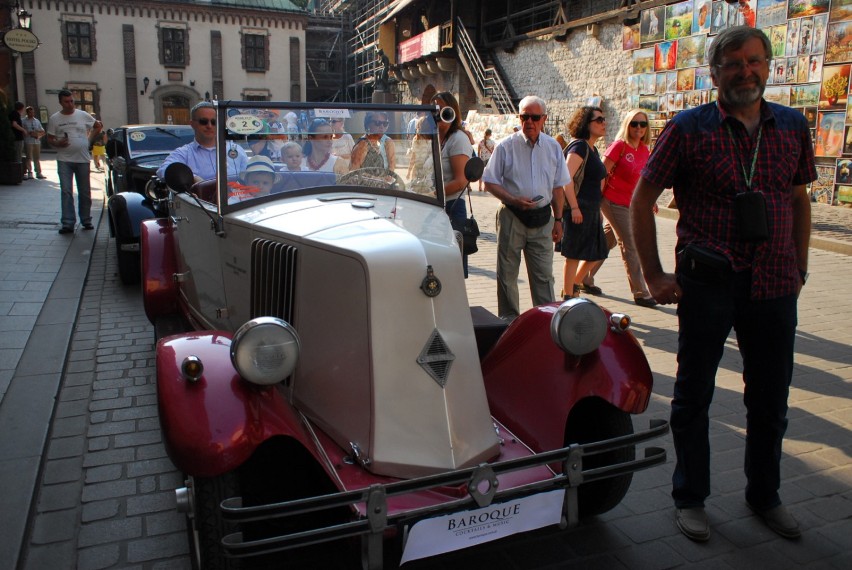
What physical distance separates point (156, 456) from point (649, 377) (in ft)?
8.41

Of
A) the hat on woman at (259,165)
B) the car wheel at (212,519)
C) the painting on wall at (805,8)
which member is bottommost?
the car wheel at (212,519)

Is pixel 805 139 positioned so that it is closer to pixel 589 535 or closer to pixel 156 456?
pixel 589 535

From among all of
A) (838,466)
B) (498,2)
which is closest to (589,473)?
(838,466)

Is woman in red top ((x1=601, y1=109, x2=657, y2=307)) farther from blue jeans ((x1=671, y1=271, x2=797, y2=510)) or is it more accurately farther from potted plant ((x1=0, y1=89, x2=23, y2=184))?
potted plant ((x1=0, y1=89, x2=23, y2=184))

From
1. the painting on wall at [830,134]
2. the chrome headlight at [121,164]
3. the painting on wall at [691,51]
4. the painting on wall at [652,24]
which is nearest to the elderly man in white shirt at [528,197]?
the chrome headlight at [121,164]

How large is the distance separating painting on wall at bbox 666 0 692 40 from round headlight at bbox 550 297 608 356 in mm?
16647

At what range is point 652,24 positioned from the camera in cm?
1866

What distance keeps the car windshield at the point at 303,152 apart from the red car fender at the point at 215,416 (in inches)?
46.7

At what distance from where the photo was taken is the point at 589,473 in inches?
95.8

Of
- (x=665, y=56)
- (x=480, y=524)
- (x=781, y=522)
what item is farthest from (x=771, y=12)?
(x=480, y=524)

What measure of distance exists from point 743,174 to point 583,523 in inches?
64.5

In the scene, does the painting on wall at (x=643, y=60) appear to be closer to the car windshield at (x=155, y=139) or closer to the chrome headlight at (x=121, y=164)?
the car windshield at (x=155, y=139)

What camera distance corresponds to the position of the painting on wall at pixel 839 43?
43.1ft

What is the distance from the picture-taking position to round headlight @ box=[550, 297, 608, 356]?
287 cm
